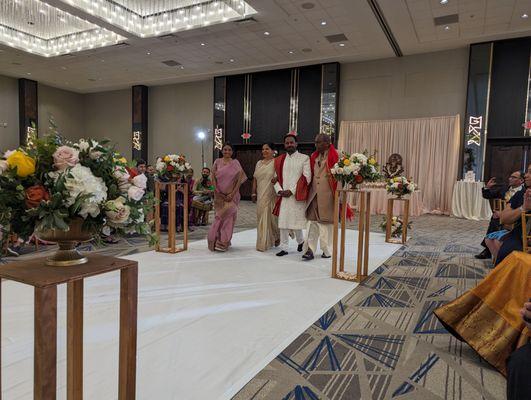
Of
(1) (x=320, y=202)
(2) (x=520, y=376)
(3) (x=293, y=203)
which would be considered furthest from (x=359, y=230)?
(2) (x=520, y=376)

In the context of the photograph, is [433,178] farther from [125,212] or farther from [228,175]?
[125,212]

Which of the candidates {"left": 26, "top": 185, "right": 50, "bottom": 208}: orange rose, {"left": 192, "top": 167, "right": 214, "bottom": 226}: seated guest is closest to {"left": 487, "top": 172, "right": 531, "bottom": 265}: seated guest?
{"left": 26, "top": 185, "right": 50, "bottom": 208}: orange rose

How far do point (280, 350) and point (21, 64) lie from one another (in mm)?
14741

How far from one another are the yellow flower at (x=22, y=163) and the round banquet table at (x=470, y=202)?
1001 cm

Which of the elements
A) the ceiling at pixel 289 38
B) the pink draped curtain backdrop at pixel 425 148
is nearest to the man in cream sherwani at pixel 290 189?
the ceiling at pixel 289 38

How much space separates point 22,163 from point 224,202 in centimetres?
375

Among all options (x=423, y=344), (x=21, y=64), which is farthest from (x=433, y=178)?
(x=21, y=64)

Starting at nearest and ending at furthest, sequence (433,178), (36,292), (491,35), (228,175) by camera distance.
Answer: (36,292), (228,175), (491,35), (433,178)

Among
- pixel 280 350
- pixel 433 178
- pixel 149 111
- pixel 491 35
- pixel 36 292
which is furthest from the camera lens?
pixel 149 111

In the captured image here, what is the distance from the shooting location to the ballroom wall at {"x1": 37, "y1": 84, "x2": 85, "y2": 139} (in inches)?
632

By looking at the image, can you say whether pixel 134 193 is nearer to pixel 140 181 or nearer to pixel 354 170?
pixel 140 181

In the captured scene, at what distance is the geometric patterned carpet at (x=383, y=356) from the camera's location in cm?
183

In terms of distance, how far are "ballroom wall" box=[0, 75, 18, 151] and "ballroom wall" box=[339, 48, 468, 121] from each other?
1248cm

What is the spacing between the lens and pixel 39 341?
46.1 inches
